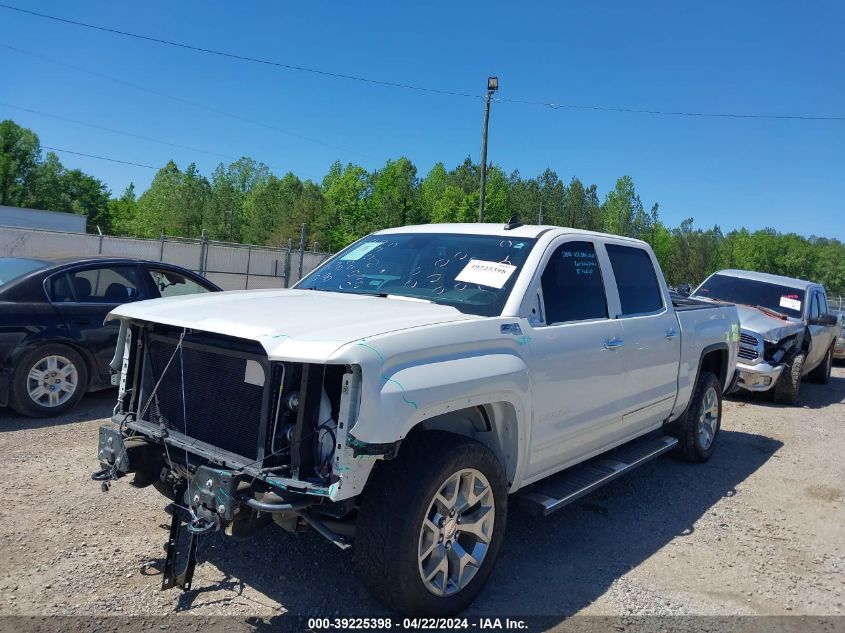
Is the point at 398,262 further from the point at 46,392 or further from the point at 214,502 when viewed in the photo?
the point at 46,392

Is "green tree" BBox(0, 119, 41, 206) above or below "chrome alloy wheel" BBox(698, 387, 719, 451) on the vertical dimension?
above

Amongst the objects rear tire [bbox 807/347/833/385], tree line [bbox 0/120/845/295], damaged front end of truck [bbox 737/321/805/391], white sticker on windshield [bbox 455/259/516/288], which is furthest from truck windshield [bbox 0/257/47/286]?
tree line [bbox 0/120/845/295]

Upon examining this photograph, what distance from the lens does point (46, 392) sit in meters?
6.07

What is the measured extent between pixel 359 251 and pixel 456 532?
2.37 meters

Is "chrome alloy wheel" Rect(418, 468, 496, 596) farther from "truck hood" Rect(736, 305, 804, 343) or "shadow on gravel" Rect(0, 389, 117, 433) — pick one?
"truck hood" Rect(736, 305, 804, 343)

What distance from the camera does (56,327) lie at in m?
6.12

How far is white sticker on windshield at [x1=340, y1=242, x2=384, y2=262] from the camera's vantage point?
467cm

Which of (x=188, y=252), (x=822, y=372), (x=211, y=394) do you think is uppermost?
(x=188, y=252)

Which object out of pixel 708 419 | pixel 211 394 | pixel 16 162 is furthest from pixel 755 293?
pixel 16 162

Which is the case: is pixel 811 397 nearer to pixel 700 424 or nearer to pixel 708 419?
pixel 708 419

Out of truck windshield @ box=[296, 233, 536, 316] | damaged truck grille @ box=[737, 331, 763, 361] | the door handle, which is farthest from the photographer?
damaged truck grille @ box=[737, 331, 763, 361]

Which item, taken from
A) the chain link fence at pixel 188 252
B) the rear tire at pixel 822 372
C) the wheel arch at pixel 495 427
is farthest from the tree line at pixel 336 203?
the wheel arch at pixel 495 427

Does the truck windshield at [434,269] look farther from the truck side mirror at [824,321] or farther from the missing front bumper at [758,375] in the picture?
the truck side mirror at [824,321]

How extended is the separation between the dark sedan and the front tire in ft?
15.2
